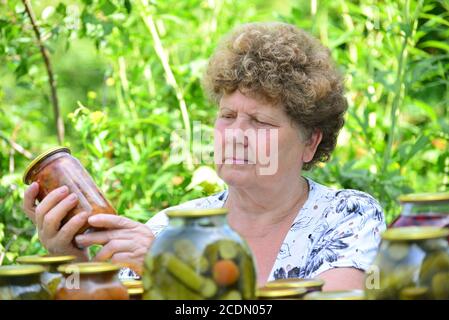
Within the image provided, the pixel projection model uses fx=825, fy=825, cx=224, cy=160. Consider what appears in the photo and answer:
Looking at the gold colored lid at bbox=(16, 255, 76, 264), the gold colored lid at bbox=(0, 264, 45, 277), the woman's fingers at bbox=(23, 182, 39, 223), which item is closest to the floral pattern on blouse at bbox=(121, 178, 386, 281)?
the woman's fingers at bbox=(23, 182, 39, 223)

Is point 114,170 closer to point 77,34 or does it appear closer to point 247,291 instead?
point 77,34

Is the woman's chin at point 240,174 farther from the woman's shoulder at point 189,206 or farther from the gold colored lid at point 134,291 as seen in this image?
the gold colored lid at point 134,291

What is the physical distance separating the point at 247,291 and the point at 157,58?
8.52ft

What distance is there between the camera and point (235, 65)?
222 cm

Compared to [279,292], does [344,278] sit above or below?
below

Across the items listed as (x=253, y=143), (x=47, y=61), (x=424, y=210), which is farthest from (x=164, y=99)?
(x=424, y=210)

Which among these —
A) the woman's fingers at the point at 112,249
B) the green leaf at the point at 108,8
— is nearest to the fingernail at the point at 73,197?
the woman's fingers at the point at 112,249

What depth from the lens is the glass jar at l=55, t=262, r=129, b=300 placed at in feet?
3.83

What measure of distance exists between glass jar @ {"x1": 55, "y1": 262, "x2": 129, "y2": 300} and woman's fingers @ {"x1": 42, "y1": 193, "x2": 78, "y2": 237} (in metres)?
0.50

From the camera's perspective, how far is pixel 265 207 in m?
2.22

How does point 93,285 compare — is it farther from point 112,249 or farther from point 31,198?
point 31,198

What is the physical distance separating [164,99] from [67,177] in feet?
6.33

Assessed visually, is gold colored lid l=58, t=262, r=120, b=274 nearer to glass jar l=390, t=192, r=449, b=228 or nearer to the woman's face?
glass jar l=390, t=192, r=449, b=228

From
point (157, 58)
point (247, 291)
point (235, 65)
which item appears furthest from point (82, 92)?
point (247, 291)
